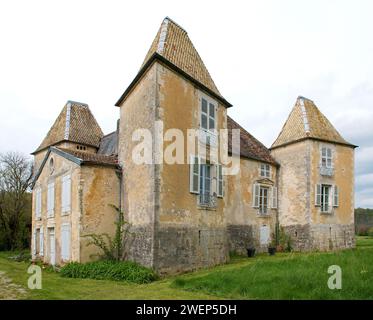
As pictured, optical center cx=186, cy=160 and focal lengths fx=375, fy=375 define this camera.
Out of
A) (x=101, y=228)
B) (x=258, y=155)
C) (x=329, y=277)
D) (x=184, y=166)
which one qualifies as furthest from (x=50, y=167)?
(x=329, y=277)

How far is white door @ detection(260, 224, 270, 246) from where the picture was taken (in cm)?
2175

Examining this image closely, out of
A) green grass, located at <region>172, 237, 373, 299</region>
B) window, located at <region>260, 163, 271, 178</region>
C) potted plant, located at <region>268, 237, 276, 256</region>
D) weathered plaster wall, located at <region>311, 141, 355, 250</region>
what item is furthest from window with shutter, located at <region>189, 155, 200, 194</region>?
weathered plaster wall, located at <region>311, 141, 355, 250</region>

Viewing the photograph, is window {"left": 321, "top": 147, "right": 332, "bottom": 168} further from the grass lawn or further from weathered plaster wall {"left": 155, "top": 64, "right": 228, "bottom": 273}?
the grass lawn

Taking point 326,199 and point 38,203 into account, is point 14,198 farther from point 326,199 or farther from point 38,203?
point 326,199

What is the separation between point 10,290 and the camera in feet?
32.4

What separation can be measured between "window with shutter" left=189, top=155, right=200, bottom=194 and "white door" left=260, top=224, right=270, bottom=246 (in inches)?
358

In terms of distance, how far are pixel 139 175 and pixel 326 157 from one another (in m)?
13.4

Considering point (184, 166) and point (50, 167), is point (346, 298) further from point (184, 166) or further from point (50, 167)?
point (50, 167)

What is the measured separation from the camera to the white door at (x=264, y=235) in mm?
21750

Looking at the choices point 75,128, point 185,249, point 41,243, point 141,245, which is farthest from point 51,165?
point 75,128

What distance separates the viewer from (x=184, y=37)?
16.5 meters

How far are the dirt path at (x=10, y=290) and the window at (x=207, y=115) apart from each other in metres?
8.60

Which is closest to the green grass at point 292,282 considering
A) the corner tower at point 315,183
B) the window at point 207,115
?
the window at point 207,115
